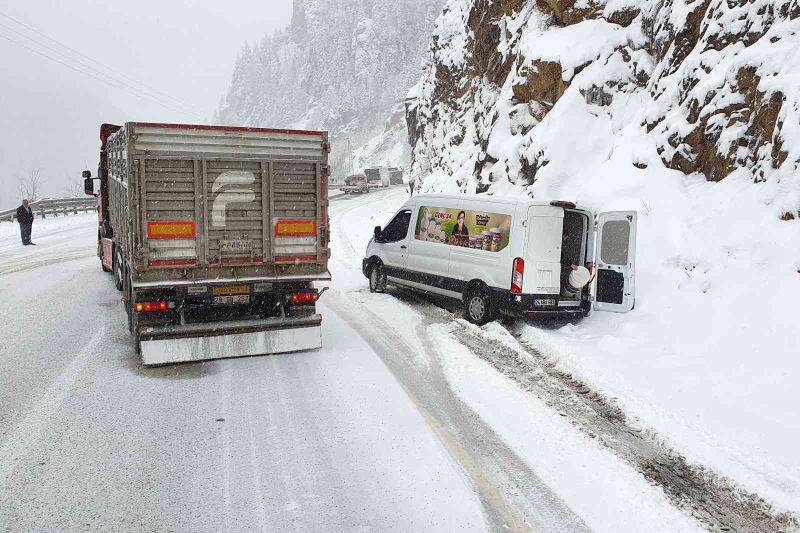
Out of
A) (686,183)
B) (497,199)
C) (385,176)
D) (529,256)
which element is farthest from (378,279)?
(385,176)

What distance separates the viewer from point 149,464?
5145 millimetres

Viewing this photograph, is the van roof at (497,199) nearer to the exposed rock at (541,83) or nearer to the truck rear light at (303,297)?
the truck rear light at (303,297)

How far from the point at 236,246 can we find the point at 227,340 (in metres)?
1.28

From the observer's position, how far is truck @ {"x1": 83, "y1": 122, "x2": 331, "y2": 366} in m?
7.65

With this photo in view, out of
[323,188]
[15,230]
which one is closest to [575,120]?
[323,188]

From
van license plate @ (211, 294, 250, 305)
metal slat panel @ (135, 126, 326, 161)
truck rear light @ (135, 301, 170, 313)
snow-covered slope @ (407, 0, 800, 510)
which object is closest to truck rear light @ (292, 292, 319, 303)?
van license plate @ (211, 294, 250, 305)

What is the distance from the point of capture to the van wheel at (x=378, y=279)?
1352 centimetres

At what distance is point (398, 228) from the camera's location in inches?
515

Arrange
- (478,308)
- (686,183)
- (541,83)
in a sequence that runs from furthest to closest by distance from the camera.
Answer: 1. (541,83)
2. (686,183)
3. (478,308)

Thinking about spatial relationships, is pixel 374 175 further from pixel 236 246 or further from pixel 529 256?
pixel 236 246

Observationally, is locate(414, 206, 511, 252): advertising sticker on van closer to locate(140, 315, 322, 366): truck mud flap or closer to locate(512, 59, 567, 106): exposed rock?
locate(140, 315, 322, 366): truck mud flap

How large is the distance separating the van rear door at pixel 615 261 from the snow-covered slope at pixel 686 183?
29 centimetres

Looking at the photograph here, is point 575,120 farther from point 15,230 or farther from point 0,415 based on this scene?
point 15,230

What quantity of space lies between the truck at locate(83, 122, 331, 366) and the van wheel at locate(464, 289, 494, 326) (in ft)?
10.5
